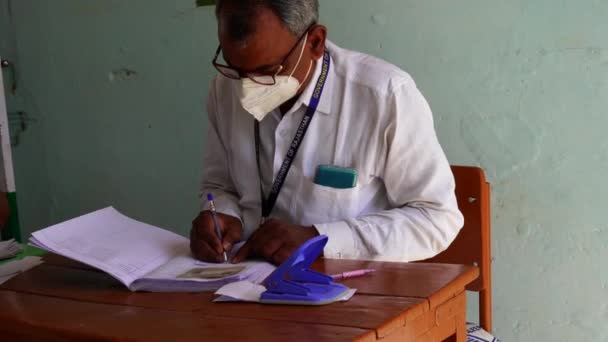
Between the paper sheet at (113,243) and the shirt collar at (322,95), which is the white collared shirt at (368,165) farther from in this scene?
the paper sheet at (113,243)

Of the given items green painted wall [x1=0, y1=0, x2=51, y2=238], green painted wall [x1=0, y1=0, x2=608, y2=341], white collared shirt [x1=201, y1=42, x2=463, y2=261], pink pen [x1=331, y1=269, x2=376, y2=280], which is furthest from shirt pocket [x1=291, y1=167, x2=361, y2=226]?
green painted wall [x1=0, y1=0, x2=51, y2=238]

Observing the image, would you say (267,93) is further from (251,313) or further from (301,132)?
(251,313)

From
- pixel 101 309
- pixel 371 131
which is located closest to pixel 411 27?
pixel 371 131

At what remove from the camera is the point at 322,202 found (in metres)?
1.95

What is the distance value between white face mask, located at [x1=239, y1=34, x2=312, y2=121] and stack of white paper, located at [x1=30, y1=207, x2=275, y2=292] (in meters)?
0.37

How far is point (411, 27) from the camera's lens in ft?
8.12

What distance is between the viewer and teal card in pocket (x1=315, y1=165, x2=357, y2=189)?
1.91 m

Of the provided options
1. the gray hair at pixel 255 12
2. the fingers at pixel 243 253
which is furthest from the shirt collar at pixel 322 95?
the fingers at pixel 243 253

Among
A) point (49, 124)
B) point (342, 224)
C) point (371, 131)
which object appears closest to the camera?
point (342, 224)

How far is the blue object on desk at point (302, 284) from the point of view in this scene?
1.35 meters

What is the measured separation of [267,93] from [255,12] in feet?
0.66

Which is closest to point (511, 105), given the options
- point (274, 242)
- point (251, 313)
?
point (274, 242)

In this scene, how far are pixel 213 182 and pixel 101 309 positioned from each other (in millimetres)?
841

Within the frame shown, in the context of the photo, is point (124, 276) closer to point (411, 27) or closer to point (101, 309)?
point (101, 309)
